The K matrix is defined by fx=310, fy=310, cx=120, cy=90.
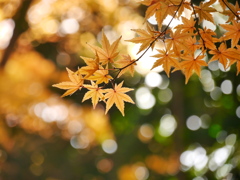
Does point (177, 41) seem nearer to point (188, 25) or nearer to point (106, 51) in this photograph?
point (188, 25)

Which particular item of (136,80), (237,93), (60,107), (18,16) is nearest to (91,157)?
(60,107)

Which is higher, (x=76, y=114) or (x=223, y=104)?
(x=223, y=104)

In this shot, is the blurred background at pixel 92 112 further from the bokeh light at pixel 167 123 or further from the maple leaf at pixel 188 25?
the maple leaf at pixel 188 25

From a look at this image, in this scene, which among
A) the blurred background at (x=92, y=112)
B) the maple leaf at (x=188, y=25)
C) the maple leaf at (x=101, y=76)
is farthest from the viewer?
the blurred background at (x=92, y=112)

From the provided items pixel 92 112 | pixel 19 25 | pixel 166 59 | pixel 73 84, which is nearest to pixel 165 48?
pixel 166 59

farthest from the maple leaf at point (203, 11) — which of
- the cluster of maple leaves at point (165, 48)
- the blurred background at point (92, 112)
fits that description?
the blurred background at point (92, 112)

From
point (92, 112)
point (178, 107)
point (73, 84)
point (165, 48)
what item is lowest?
point (92, 112)

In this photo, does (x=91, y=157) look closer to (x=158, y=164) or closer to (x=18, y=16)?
(x=158, y=164)

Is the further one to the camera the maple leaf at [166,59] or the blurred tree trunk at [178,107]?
the blurred tree trunk at [178,107]

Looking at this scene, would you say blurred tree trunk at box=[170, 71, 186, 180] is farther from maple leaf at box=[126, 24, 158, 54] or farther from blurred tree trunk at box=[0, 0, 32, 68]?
maple leaf at box=[126, 24, 158, 54]
